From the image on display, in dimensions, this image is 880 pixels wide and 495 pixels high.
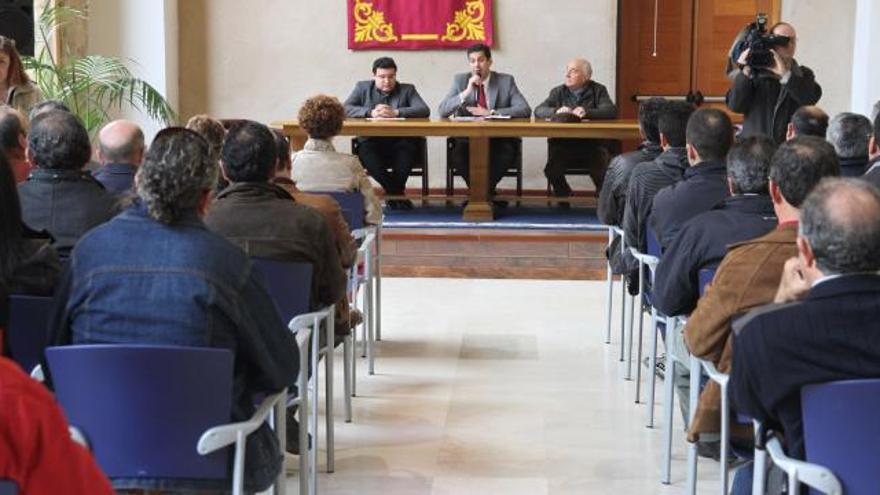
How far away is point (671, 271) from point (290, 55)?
754cm

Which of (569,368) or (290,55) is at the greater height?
(290,55)

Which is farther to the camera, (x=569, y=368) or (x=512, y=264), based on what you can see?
(x=512, y=264)

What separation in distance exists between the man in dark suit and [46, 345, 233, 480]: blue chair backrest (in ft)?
3.39

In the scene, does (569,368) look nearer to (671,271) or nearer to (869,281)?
(671,271)

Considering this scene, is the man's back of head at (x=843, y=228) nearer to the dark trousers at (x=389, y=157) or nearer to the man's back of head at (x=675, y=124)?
the man's back of head at (x=675, y=124)

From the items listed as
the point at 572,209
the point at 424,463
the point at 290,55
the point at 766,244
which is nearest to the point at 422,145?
the point at 572,209

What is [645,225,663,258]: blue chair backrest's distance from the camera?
16.3 ft

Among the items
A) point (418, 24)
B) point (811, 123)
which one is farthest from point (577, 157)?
point (811, 123)

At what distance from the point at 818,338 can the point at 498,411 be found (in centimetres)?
281

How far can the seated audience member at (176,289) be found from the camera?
110 inches

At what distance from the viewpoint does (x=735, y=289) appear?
3.22 metres

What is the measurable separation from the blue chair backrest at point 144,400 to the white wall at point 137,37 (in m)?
7.91

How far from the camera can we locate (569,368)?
596cm

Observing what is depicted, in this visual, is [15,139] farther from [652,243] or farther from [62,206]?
[652,243]
